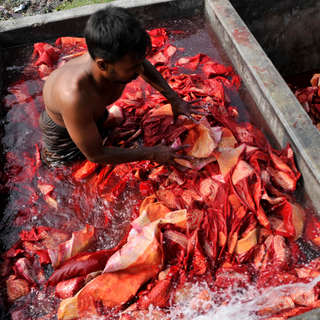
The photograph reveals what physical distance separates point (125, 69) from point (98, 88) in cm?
37

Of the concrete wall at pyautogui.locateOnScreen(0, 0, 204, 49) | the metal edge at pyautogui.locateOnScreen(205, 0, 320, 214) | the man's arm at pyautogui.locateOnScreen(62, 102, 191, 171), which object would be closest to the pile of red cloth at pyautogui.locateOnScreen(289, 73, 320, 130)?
the metal edge at pyautogui.locateOnScreen(205, 0, 320, 214)

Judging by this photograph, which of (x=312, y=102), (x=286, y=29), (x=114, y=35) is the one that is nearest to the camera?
(x=114, y=35)

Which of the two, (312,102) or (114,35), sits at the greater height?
(114,35)

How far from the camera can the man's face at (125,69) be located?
185cm

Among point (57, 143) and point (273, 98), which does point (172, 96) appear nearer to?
point (273, 98)

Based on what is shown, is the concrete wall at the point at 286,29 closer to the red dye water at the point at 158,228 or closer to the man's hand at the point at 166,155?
the red dye water at the point at 158,228

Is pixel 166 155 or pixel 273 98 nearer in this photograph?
pixel 166 155

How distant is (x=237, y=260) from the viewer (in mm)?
2145

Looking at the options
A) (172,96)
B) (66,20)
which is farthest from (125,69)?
(66,20)

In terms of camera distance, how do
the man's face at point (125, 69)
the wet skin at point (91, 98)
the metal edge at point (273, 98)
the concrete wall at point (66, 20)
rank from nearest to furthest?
the man's face at point (125, 69)
the wet skin at point (91, 98)
the metal edge at point (273, 98)
the concrete wall at point (66, 20)

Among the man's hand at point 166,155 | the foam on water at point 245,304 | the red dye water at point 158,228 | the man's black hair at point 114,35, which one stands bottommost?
the foam on water at point 245,304

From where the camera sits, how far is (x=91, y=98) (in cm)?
214

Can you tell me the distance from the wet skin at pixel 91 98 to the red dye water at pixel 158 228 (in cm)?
37

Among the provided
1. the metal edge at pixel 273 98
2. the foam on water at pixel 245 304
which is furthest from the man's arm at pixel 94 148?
the foam on water at pixel 245 304
